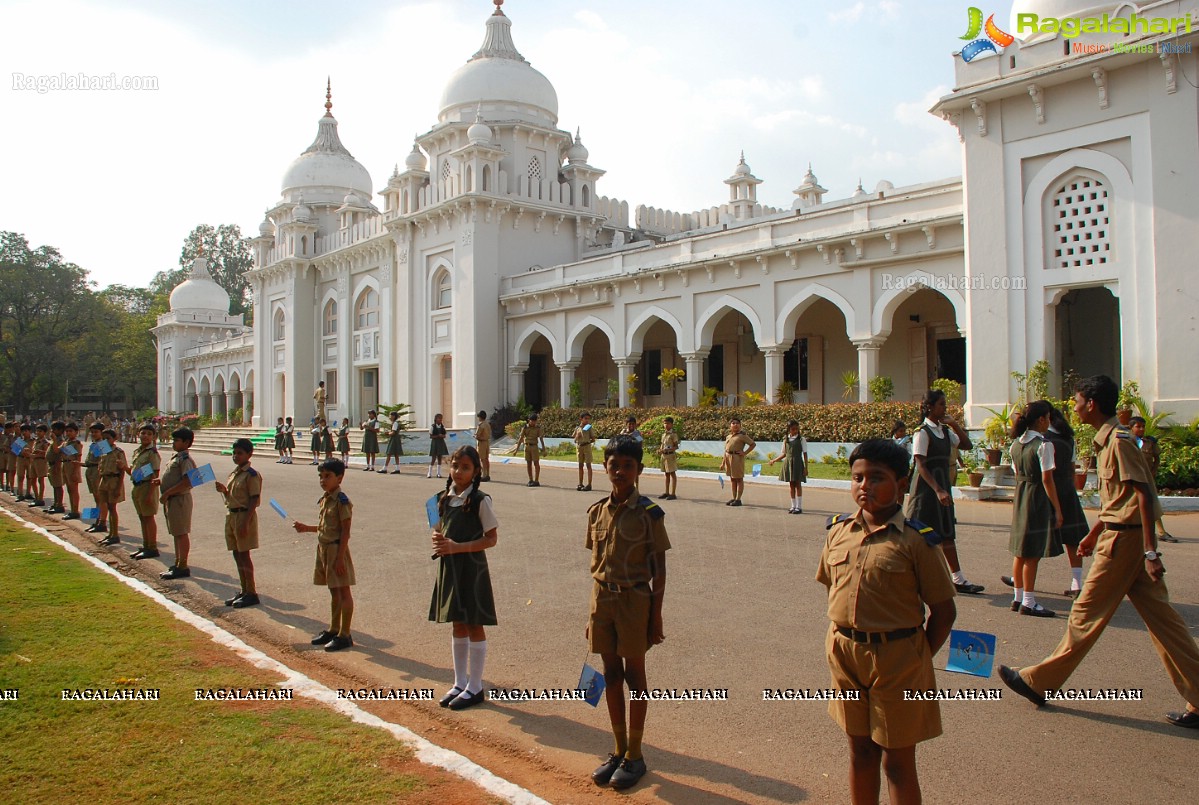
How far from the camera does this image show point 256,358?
4034cm

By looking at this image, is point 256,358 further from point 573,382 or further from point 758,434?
point 758,434

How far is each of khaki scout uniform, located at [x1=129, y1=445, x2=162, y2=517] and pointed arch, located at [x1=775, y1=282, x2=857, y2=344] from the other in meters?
14.7

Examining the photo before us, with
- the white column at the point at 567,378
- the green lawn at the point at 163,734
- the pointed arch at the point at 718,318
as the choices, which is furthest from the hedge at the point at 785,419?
the green lawn at the point at 163,734

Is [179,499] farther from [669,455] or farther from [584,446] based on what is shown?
[584,446]

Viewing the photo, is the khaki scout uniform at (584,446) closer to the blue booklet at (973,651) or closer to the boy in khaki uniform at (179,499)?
the boy in khaki uniform at (179,499)

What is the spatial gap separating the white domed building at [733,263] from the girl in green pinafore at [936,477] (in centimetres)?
924

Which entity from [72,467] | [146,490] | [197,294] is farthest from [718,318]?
[197,294]

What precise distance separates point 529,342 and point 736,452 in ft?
52.0

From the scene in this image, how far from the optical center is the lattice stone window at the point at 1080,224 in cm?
1437

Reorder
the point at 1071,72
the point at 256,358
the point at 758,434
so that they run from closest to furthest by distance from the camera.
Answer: the point at 1071,72 → the point at 758,434 → the point at 256,358

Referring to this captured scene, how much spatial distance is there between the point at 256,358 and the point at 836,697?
4160 centimetres

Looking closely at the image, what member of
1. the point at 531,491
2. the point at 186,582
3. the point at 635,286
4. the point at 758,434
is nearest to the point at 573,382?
the point at 635,286

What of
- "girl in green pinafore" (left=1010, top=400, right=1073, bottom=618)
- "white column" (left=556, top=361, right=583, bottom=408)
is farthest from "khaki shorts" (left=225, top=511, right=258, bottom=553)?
"white column" (left=556, top=361, right=583, bottom=408)

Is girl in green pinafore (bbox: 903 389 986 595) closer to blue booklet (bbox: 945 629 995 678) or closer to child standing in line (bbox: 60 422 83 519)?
blue booklet (bbox: 945 629 995 678)
